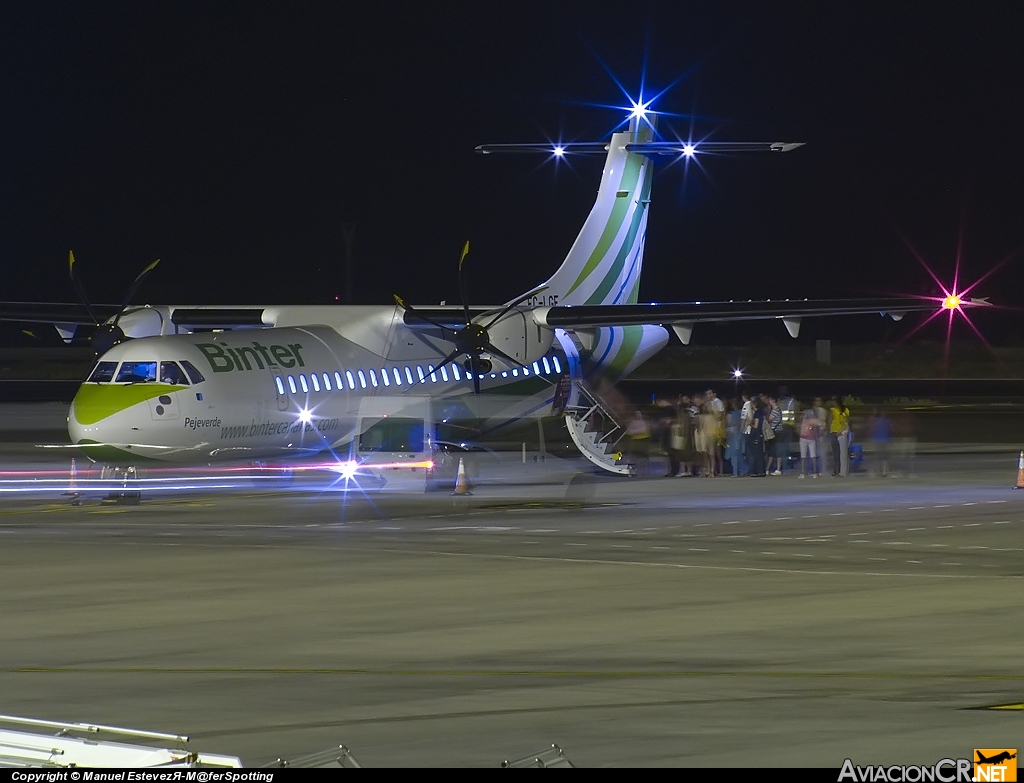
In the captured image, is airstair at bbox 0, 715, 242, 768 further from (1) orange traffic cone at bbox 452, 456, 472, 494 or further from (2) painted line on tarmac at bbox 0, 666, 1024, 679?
(1) orange traffic cone at bbox 452, 456, 472, 494

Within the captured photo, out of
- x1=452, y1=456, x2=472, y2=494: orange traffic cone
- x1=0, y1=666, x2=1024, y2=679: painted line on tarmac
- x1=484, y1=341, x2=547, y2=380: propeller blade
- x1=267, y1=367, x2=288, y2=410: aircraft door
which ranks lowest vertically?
x1=0, y1=666, x2=1024, y2=679: painted line on tarmac

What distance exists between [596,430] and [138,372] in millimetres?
10307

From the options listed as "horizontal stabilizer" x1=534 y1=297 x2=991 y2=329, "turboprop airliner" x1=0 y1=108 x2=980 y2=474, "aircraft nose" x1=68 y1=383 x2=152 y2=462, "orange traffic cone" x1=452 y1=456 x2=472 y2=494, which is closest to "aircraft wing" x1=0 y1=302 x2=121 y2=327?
"turboprop airliner" x1=0 y1=108 x2=980 y2=474

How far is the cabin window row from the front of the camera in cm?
2842

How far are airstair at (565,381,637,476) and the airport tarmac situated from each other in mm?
7178

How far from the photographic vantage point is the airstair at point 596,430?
103 feet

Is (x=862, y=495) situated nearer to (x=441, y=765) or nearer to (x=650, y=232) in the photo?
(x=441, y=765)

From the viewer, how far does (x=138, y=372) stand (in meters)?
26.1

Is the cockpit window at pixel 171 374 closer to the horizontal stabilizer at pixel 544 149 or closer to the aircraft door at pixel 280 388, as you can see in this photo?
the aircraft door at pixel 280 388

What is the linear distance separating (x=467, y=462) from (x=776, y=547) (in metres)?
10.7

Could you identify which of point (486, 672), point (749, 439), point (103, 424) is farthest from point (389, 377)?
point (486, 672)

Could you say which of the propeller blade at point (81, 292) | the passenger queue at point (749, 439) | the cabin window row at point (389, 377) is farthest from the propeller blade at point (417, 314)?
the propeller blade at point (81, 292)

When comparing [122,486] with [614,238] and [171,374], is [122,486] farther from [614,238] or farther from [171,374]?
[614,238]

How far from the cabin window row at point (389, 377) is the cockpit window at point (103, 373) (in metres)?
2.84
